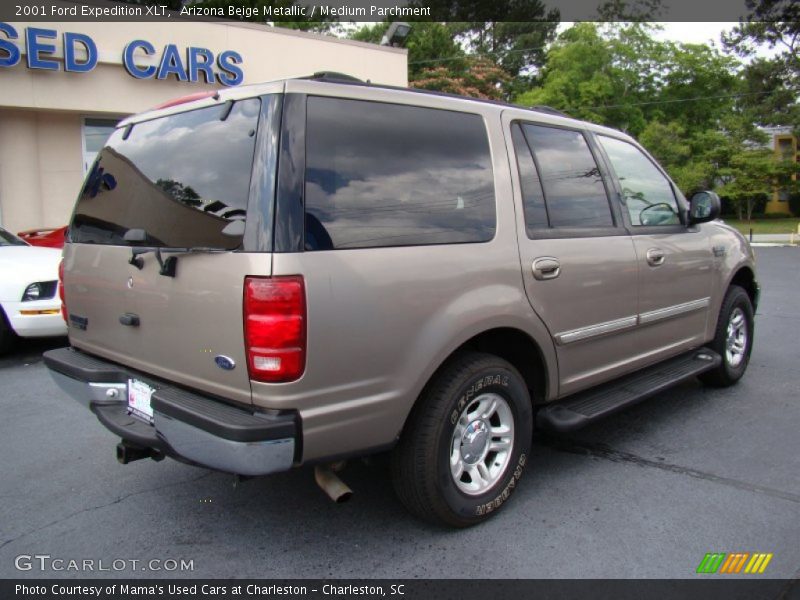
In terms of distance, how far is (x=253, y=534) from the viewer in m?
3.08

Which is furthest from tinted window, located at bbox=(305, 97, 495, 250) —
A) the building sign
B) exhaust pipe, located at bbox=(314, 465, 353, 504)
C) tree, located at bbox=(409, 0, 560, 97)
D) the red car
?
tree, located at bbox=(409, 0, 560, 97)

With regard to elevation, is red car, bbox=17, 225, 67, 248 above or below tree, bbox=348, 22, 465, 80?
below

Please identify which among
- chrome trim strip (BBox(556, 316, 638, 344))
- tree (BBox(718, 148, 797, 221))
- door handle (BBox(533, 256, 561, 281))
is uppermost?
tree (BBox(718, 148, 797, 221))

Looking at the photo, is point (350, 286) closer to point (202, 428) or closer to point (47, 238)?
point (202, 428)

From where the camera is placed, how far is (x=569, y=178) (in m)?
3.69

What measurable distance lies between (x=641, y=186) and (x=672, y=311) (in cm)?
86

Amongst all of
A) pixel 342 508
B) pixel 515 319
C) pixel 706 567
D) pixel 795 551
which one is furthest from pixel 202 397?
pixel 795 551

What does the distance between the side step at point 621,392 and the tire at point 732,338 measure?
0.24 metres

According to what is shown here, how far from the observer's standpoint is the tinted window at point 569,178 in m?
3.51

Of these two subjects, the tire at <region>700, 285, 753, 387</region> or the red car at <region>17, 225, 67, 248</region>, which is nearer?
the tire at <region>700, 285, 753, 387</region>

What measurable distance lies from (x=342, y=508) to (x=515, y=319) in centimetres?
132

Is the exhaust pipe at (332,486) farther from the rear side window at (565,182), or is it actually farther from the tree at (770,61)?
the tree at (770,61)

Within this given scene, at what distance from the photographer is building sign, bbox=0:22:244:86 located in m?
12.2

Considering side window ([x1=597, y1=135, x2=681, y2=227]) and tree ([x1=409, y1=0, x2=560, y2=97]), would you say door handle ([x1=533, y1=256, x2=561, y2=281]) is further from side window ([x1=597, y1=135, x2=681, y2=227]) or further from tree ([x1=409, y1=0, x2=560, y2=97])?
tree ([x1=409, y1=0, x2=560, y2=97])
